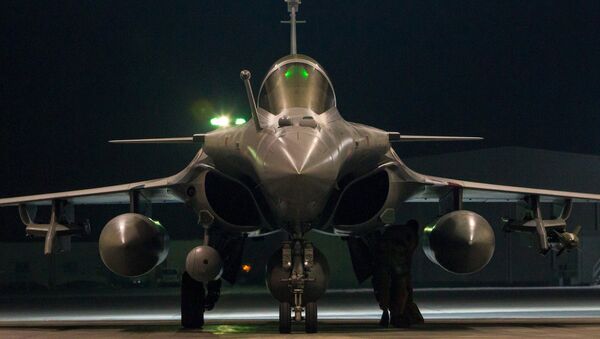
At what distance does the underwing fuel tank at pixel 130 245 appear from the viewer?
513 inches

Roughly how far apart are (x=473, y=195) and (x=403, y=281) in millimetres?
2153

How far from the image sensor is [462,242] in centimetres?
1302

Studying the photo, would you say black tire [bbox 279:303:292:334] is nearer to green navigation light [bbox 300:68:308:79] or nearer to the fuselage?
the fuselage

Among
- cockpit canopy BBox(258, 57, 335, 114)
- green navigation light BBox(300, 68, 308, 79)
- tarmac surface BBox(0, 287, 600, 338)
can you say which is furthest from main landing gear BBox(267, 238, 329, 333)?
green navigation light BBox(300, 68, 308, 79)

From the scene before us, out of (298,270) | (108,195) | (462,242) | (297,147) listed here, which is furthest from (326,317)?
(297,147)

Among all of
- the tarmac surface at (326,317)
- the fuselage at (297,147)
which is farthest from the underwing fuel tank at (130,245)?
the fuselage at (297,147)

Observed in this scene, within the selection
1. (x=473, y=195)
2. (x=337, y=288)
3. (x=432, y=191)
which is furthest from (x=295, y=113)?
(x=337, y=288)

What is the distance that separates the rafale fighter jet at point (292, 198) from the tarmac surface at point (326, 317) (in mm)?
895

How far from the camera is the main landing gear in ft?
37.4

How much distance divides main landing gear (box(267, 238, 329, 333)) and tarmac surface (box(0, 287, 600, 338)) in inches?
19.9

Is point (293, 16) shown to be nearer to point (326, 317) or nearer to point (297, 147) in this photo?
point (297, 147)

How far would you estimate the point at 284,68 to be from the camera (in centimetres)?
1277

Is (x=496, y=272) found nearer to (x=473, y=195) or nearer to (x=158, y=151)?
(x=158, y=151)

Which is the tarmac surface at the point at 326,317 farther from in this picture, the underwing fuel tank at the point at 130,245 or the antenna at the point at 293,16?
the antenna at the point at 293,16
